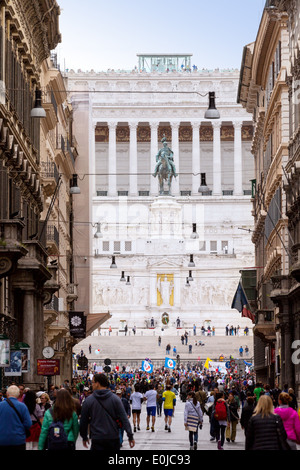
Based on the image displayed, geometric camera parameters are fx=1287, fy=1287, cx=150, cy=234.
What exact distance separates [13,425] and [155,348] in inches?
3606

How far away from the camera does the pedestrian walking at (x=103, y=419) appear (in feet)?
56.2

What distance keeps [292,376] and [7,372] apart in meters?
22.7

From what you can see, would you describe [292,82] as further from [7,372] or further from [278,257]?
[7,372]

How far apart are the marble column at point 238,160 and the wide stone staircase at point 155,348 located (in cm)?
5707

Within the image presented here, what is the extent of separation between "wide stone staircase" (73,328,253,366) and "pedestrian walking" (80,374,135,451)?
8348cm

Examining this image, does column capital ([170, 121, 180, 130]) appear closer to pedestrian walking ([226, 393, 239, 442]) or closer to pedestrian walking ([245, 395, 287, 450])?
pedestrian walking ([226, 393, 239, 442])

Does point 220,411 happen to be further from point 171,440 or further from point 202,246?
point 202,246

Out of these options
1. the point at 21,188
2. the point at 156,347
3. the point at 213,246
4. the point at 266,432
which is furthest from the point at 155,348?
the point at 266,432

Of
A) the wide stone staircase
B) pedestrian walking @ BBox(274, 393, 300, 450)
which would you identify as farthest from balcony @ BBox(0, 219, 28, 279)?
the wide stone staircase

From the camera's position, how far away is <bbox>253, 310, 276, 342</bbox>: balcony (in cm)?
6341

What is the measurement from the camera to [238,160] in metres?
171

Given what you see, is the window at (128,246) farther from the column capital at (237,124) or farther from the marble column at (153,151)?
the column capital at (237,124)

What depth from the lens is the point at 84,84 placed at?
168 metres

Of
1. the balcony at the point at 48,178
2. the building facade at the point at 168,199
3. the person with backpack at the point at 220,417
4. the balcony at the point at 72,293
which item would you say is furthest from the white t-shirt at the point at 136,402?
the building facade at the point at 168,199
